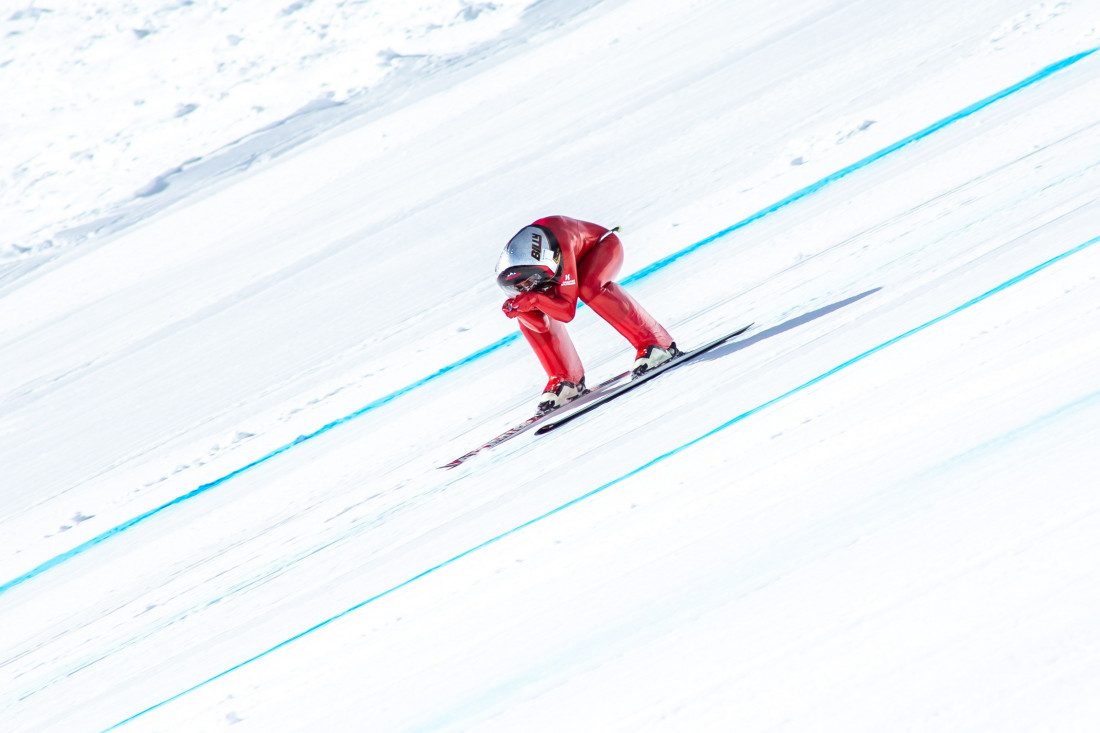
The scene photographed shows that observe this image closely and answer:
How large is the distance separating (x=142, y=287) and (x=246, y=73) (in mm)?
4986

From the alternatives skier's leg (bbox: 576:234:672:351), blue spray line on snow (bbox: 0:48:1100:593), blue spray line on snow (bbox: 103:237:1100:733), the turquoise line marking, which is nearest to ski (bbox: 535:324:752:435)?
skier's leg (bbox: 576:234:672:351)

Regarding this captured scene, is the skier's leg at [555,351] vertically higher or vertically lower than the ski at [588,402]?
higher

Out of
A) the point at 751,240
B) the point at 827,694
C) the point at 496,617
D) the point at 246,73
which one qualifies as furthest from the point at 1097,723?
the point at 246,73

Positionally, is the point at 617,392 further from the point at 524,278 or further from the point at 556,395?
the point at 524,278

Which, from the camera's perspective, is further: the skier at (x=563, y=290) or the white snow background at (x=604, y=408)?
the skier at (x=563, y=290)

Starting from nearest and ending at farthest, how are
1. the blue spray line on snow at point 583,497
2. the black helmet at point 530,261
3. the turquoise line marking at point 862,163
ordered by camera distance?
1. the blue spray line on snow at point 583,497
2. the black helmet at point 530,261
3. the turquoise line marking at point 862,163

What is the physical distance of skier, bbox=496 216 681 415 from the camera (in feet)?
12.9

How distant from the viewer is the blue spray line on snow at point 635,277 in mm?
5215

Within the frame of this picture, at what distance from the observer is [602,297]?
402cm

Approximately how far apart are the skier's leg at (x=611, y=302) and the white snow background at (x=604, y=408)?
0.80ft

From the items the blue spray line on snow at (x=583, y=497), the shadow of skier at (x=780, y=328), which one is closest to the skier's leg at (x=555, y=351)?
the shadow of skier at (x=780, y=328)

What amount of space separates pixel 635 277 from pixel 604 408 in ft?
7.10

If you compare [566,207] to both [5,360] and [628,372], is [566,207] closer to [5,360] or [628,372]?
[628,372]

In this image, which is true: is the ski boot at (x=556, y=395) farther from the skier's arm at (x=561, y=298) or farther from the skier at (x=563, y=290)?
the skier's arm at (x=561, y=298)
